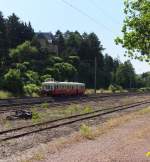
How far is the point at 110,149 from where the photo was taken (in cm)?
1577

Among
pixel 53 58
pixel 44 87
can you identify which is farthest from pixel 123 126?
pixel 53 58

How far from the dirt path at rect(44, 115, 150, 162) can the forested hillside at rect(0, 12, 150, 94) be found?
50946 mm

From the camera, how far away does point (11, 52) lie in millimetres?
102188

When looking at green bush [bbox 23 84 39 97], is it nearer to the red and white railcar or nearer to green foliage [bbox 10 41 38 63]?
the red and white railcar

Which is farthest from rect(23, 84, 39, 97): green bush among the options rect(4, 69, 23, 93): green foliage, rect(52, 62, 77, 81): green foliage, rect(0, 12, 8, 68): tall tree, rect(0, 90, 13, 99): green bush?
rect(0, 12, 8, 68): tall tree

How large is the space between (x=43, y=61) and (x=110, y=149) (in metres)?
90.3

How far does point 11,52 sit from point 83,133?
83006 millimetres

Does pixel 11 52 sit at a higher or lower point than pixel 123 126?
higher

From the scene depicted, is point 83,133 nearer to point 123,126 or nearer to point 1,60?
point 123,126

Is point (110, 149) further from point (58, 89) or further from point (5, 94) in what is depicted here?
point (58, 89)

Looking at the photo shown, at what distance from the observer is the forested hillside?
79781mm

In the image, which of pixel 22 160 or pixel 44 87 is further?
pixel 44 87

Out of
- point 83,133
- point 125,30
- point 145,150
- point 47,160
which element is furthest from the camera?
point 125,30

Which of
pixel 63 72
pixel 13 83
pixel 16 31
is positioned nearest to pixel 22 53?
pixel 63 72
